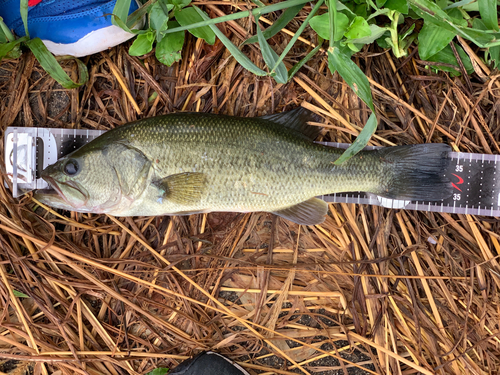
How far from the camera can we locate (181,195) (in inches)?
97.3

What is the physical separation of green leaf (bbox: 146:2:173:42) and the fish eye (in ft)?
3.86

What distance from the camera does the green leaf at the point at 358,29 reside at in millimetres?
2211

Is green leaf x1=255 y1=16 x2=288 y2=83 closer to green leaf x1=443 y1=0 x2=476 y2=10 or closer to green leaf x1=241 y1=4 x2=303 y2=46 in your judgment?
green leaf x1=241 y1=4 x2=303 y2=46

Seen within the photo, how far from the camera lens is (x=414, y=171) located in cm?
264

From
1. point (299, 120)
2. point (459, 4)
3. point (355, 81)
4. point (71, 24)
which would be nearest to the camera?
point (355, 81)

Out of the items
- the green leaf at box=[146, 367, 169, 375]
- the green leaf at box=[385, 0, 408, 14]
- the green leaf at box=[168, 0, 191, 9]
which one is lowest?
the green leaf at box=[146, 367, 169, 375]

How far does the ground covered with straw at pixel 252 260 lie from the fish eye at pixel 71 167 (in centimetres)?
55

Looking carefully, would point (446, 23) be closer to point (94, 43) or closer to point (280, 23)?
point (280, 23)

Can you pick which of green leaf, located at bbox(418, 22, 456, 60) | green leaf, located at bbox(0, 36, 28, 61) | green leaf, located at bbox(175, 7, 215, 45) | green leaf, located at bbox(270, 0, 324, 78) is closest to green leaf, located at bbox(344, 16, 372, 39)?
green leaf, located at bbox(270, 0, 324, 78)

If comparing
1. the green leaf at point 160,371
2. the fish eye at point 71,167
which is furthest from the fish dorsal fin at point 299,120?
the green leaf at point 160,371

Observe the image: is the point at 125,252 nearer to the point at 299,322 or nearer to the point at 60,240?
the point at 60,240

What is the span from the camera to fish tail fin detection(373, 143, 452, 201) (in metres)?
2.62

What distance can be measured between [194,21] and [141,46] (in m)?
0.47

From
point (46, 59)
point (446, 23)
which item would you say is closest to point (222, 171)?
point (46, 59)
